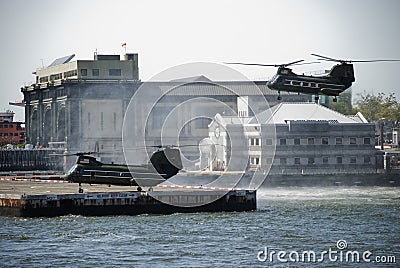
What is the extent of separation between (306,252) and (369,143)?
84852 mm

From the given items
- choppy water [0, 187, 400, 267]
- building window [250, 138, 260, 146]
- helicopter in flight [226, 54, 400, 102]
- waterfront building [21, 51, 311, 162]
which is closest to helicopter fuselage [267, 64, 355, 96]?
helicopter in flight [226, 54, 400, 102]

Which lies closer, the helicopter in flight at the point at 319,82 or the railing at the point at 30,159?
the helicopter in flight at the point at 319,82

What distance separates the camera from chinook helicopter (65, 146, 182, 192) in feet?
260

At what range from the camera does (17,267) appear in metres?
51.4

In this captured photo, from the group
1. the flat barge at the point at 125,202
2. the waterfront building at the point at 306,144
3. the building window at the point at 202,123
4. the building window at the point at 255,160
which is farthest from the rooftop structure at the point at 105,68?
the flat barge at the point at 125,202

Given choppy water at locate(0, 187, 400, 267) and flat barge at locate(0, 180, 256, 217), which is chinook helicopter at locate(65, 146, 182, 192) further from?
choppy water at locate(0, 187, 400, 267)

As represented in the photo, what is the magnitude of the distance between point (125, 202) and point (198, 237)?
14.9m

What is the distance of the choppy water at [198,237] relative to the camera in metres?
54.0

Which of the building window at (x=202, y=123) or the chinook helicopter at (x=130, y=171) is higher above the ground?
the building window at (x=202, y=123)

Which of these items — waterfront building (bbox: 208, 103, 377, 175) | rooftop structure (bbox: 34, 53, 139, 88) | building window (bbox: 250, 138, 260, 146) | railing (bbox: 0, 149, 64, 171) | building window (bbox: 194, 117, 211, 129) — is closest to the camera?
waterfront building (bbox: 208, 103, 377, 175)

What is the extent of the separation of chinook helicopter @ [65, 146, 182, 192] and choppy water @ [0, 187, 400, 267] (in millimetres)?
4065

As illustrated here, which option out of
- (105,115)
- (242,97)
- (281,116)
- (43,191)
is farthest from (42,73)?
(43,191)

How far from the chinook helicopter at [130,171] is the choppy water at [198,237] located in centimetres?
407

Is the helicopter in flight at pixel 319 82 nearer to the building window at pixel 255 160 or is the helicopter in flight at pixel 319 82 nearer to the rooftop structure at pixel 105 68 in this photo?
the building window at pixel 255 160
